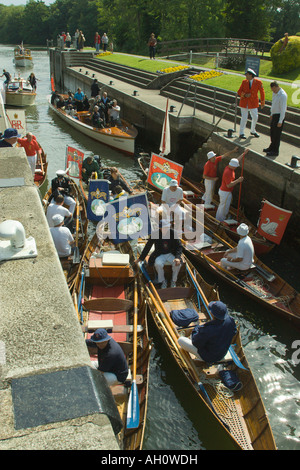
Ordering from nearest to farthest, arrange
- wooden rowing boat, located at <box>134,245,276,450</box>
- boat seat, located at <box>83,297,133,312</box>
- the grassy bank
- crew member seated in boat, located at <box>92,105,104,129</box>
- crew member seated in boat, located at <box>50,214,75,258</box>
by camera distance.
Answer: wooden rowing boat, located at <box>134,245,276,450</box> < boat seat, located at <box>83,297,133,312</box> < crew member seated in boat, located at <box>50,214,75,258</box> < the grassy bank < crew member seated in boat, located at <box>92,105,104,129</box>

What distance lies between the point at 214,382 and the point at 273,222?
5686 mm

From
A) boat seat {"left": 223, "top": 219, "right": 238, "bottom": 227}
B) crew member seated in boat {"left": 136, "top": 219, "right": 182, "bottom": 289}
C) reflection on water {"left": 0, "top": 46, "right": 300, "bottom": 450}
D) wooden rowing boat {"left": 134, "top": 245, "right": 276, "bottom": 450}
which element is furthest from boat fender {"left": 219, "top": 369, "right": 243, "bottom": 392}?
boat seat {"left": 223, "top": 219, "right": 238, "bottom": 227}

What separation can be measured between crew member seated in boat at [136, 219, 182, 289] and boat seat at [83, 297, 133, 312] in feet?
4.35

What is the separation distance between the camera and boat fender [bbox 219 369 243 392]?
688 cm

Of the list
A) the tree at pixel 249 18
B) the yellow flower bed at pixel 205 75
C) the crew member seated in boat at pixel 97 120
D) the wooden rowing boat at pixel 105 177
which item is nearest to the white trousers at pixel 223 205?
the wooden rowing boat at pixel 105 177

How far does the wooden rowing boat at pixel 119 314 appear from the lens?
6.25 m

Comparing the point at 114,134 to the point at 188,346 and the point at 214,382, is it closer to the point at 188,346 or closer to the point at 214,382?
the point at 188,346

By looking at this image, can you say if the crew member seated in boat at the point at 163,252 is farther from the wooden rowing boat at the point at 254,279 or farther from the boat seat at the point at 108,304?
the wooden rowing boat at the point at 254,279

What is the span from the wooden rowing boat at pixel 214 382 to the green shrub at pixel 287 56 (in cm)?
2049

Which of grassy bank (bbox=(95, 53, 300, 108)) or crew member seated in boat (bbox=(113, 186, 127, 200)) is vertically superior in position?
grassy bank (bbox=(95, 53, 300, 108))

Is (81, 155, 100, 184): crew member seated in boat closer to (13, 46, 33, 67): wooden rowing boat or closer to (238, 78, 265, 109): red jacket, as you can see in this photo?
(238, 78, 265, 109): red jacket
